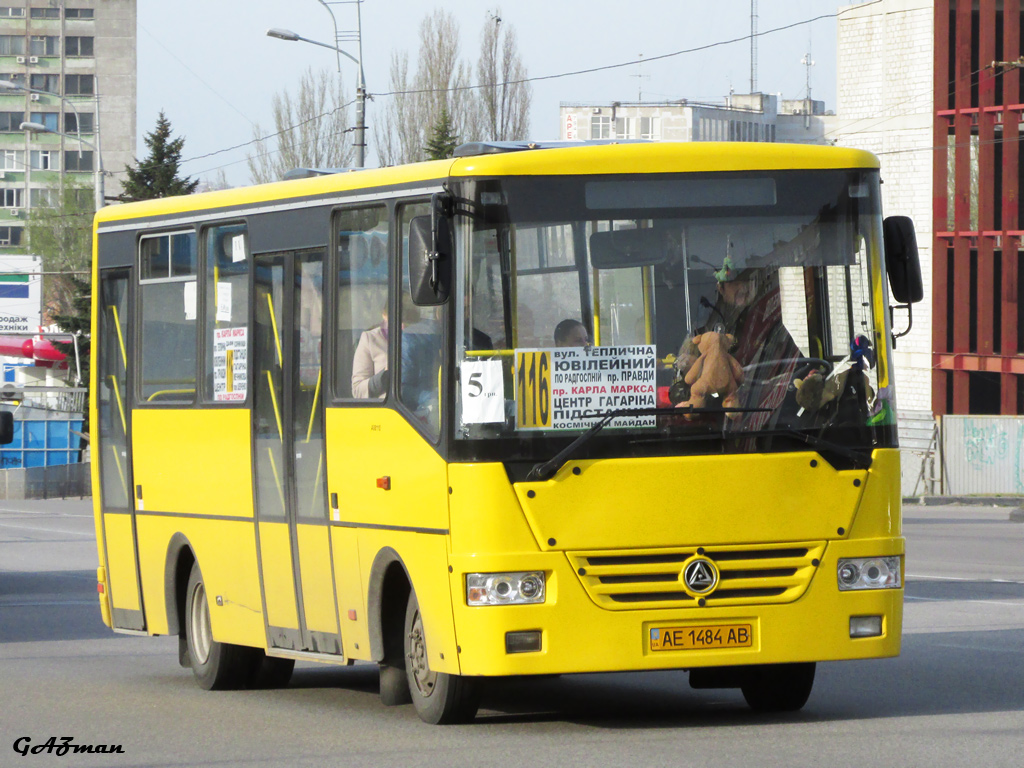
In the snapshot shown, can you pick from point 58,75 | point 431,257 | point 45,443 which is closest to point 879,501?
point 431,257

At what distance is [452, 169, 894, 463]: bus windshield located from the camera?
860cm

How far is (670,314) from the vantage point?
8.73 meters

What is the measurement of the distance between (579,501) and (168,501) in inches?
165

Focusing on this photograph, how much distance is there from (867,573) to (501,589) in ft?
5.74

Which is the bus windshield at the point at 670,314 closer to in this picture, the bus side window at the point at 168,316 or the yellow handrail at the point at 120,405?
the bus side window at the point at 168,316

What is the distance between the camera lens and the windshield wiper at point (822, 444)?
348 inches

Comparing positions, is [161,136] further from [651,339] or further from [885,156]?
[651,339]

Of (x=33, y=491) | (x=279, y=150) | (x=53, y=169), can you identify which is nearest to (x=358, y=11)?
(x=33, y=491)

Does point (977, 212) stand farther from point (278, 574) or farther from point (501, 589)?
point (501, 589)

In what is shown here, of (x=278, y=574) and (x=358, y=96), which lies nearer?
(x=278, y=574)

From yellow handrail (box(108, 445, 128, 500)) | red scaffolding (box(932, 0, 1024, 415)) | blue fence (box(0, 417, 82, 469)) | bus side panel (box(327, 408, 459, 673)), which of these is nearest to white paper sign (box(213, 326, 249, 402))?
bus side panel (box(327, 408, 459, 673))

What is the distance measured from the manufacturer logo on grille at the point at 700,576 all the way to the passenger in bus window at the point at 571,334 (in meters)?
1.11

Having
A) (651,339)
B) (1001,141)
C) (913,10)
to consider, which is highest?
(913,10)

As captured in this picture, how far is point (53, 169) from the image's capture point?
11606 cm
